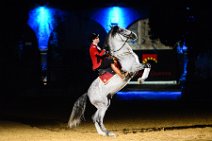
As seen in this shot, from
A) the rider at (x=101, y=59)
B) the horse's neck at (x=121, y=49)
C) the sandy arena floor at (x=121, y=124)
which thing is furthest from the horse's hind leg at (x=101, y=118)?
the horse's neck at (x=121, y=49)

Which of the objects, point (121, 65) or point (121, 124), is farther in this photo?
point (121, 124)

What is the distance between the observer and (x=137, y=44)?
33344mm

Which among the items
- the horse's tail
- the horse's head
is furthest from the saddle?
the horse's tail

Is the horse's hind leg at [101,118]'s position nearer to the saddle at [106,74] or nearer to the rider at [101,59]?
the saddle at [106,74]

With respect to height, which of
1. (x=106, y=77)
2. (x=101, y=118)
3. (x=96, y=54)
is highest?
(x=96, y=54)

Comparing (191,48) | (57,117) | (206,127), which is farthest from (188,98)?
(206,127)

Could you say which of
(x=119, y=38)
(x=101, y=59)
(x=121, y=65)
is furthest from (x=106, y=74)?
(x=119, y=38)

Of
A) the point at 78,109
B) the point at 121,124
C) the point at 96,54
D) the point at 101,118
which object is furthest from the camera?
the point at 121,124

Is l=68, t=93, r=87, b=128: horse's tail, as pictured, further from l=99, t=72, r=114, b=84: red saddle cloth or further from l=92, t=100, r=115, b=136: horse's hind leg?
l=99, t=72, r=114, b=84: red saddle cloth

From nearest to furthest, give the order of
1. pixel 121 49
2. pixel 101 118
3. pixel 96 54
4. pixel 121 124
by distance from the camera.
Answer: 1. pixel 121 49
2. pixel 96 54
3. pixel 101 118
4. pixel 121 124

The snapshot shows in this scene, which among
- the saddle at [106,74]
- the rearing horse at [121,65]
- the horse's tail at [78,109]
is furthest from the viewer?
the horse's tail at [78,109]

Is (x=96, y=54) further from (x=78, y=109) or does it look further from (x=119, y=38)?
(x=78, y=109)

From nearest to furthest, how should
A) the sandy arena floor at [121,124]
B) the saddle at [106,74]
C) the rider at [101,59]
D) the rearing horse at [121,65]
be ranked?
1. the rearing horse at [121,65]
2. the rider at [101,59]
3. the saddle at [106,74]
4. the sandy arena floor at [121,124]

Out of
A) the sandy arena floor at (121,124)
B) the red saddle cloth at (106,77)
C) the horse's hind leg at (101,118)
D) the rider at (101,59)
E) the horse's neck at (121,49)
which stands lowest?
the sandy arena floor at (121,124)
